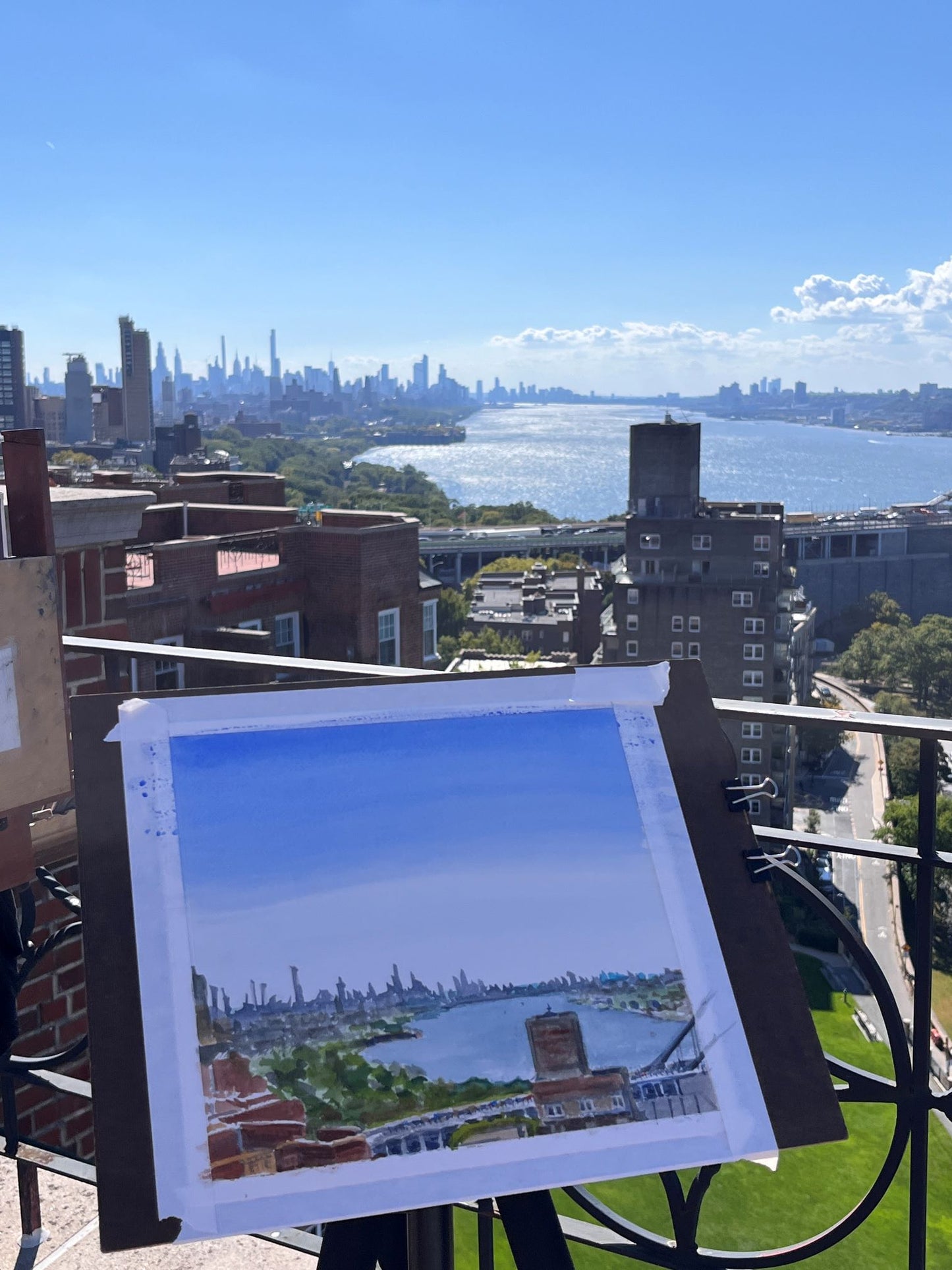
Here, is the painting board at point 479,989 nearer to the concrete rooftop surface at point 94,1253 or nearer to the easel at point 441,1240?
the easel at point 441,1240

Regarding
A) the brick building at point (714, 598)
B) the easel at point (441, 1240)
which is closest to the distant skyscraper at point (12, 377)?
the brick building at point (714, 598)

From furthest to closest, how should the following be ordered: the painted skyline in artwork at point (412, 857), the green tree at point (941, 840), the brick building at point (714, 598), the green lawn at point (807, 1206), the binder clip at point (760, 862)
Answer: the brick building at point (714, 598) < the green tree at point (941, 840) < the green lawn at point (807, 1206) < the binder clip at point (760, 862) < the painted skyline in artwork at point (412, 857)

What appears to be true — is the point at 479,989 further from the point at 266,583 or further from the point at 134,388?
the point at 134,388

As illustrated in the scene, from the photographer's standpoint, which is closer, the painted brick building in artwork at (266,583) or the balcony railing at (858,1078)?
the balcony railing at (858,1078)

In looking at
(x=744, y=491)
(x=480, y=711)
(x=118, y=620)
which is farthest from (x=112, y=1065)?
(x=744, y=491)

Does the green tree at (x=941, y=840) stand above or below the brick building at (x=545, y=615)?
below

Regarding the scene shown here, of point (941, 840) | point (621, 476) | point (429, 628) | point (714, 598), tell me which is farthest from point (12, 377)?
point (621, 476)
